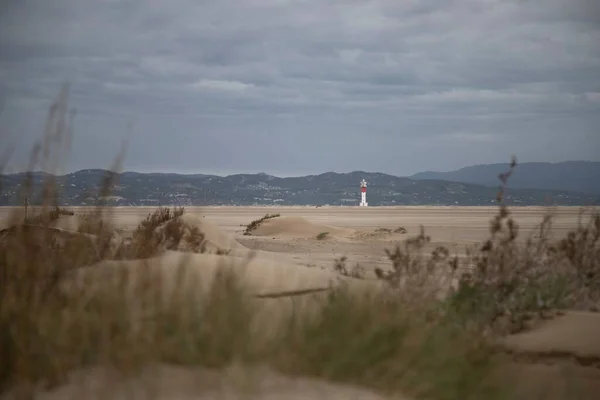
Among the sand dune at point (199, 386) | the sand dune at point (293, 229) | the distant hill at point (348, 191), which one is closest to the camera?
the sand dune at point (199, 386)

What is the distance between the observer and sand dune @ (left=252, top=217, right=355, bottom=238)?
24922 millimetres

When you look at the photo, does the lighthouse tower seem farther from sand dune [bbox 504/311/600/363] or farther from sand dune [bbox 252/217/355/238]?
sand dune [bbox 504/311/600/363]

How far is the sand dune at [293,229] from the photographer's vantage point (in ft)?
81.8

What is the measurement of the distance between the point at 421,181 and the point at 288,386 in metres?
125

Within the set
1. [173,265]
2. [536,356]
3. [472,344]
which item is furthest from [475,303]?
[173,265]

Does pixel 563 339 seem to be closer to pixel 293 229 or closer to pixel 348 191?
pixel 293 229

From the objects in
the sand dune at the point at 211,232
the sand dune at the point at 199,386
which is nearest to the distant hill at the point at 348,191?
the sand dune at the point at 211,232

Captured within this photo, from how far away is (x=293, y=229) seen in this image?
25.3 meters

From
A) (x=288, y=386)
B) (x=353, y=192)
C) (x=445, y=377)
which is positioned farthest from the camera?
(x=353, y=192)

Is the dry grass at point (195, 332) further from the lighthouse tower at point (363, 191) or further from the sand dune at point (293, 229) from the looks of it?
the lighthouse tower at point (363, 191)

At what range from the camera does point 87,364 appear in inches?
160

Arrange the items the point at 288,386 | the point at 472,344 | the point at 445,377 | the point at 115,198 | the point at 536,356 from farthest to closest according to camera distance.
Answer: the point at 536,356 → the point at 115,198 → the point at 472,344 → the point at 445,377 → the point at 288,386

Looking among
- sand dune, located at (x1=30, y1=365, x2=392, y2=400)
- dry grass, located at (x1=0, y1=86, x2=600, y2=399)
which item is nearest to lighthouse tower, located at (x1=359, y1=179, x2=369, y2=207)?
dry grass, located at (x1=0, y1=86, x2=600, y2=399)

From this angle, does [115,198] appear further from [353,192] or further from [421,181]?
[421,181]
